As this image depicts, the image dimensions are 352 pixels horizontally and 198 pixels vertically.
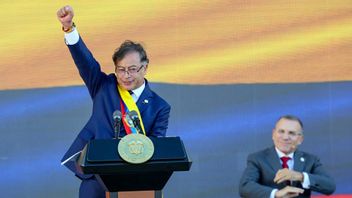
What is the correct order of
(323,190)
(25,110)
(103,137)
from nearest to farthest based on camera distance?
(103,137) < (323,190) < (25,110)

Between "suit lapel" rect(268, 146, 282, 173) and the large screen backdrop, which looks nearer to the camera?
"suit lapel" rect(268, 146, 282, 173)

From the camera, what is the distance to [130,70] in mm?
2928

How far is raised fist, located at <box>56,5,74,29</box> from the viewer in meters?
2.77

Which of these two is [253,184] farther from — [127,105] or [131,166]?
[131,166]

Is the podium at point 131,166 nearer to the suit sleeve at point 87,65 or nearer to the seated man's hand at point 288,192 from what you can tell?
the suit sleeve at point 87,65

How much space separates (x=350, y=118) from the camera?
4.92 metres

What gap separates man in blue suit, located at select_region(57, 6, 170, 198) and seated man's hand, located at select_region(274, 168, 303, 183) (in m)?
0.56

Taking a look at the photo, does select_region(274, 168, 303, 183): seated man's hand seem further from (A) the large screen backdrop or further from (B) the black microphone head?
(A) the large screen backdrop

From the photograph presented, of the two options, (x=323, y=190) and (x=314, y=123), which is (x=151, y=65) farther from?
(x=323, y=190)

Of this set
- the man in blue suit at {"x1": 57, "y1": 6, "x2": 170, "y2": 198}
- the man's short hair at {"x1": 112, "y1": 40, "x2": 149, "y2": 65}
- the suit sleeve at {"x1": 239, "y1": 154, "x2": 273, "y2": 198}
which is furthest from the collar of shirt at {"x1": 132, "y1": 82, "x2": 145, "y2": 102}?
the suit sleeve at {"x1": 239, "y1": 154, "x2": 273, "y2": 198}

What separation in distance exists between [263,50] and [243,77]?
207mm

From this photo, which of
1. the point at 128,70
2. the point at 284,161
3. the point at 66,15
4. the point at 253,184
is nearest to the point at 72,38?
the point at 66,15

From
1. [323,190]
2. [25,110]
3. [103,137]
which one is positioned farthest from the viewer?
[25,110]

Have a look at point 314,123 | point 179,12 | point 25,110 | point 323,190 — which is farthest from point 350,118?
point 25,110
